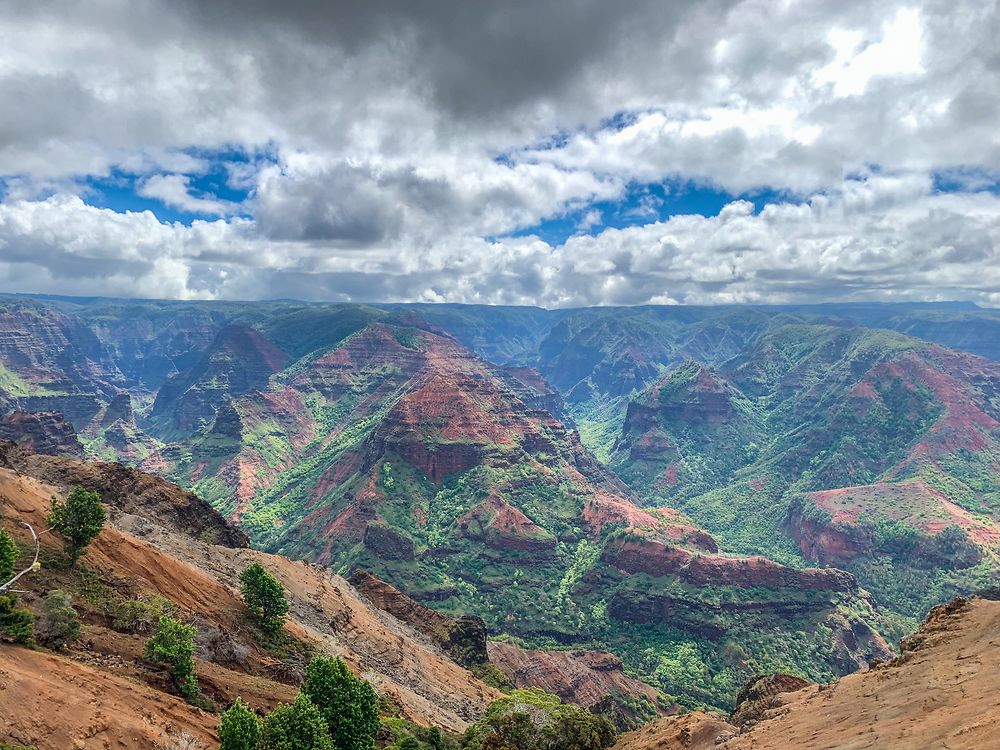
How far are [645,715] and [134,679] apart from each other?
133 meters

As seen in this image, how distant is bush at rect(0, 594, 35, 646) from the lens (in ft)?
156

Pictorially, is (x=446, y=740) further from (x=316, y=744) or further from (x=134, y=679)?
(x=134, y=679)

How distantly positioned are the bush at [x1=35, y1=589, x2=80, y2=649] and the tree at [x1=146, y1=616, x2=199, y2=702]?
6.39m

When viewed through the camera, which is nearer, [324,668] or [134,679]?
[134,679]

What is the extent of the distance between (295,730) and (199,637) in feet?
85.3

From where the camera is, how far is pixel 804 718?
52.1 meters

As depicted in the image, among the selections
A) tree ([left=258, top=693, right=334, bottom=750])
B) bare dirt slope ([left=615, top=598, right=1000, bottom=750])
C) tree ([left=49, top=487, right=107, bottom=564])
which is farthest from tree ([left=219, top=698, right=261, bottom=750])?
bare dirt slope ([left=615, top=598, right=1000, bottom=750])

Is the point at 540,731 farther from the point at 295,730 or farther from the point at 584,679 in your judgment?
the point at 584,679

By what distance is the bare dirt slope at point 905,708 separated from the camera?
3722cm

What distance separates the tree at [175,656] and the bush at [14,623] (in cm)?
966

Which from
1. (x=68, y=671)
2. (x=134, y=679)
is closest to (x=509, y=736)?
(x=134, y=679)

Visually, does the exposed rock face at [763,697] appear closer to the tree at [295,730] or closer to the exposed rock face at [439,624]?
the tree at [295,730]

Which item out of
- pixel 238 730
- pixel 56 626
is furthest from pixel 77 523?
pixel 238 730

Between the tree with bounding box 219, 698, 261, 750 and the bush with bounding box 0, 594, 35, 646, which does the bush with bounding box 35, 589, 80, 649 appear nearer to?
the bush with bounding box 0, 594, 35, 646
